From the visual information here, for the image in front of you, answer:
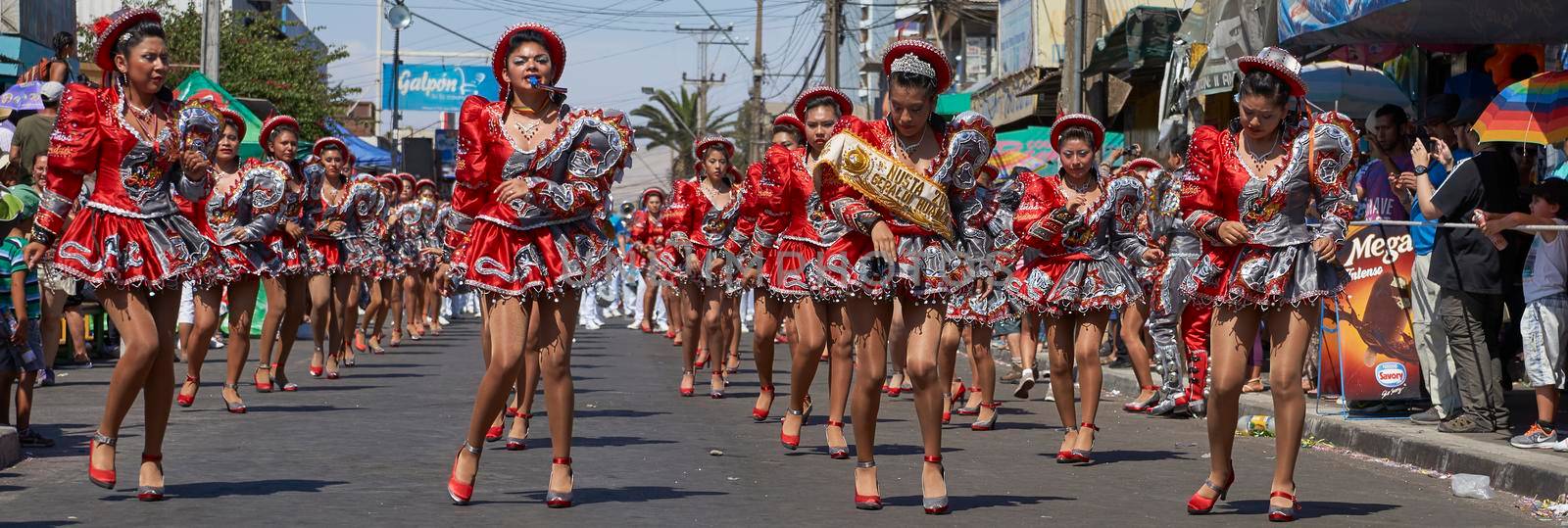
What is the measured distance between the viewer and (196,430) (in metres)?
11.0

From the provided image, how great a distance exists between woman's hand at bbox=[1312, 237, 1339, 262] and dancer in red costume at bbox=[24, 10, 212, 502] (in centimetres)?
474

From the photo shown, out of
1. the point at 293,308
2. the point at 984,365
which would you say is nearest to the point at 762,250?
the point at 984,365

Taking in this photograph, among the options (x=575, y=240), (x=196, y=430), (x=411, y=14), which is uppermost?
(x=411, y=14)

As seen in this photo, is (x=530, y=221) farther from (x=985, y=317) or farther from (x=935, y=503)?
(x=985, y=317)

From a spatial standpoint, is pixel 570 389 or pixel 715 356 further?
pixel 715 356

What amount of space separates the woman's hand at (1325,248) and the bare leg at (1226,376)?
0.38 m

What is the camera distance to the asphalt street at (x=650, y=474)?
760 cm

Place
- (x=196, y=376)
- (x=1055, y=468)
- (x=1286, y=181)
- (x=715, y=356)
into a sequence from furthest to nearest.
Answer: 1. (x=715, y=356)
2. (x=196, y=376)
3. (x=1055, y=468)
4. (x=1286, y=181)

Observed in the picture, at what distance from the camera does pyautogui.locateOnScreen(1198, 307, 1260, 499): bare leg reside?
7.75m

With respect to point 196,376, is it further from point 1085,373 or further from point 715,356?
point 1085,373

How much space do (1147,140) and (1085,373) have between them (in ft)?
66.5

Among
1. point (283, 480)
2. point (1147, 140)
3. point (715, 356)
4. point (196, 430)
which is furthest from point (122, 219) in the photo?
point (1147, 140)

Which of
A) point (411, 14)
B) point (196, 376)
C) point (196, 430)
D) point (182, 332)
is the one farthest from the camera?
point (411, 14)

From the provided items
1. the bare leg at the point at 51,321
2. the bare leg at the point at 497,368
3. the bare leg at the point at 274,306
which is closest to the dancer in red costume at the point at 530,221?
the bare leg at the point at 497,368
